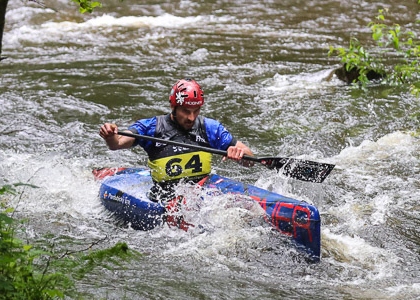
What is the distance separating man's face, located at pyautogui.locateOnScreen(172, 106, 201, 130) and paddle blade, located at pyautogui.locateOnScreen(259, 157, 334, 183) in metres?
0.76

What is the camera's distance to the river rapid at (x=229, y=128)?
520 centimetres

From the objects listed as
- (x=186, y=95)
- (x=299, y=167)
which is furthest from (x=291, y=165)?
(x=186, y=95)

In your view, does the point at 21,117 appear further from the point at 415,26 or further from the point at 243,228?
the point at 415,26

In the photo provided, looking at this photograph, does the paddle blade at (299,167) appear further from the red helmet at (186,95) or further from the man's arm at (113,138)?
the man's arm at (113,138)

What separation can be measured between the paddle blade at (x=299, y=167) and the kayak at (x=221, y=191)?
0.47 m

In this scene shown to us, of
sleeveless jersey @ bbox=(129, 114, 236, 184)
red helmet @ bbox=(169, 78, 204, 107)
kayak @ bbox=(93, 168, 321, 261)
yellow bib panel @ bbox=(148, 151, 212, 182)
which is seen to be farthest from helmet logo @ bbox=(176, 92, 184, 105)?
kayak @ bbox=(93, 168, 321, 261)

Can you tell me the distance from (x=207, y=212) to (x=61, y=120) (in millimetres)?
4870

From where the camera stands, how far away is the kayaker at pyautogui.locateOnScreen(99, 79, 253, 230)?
5.91 meters

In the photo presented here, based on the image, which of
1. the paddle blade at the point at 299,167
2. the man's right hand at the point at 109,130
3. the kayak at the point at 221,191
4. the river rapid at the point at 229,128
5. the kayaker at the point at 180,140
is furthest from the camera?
the paddle blade at the point at 299,167

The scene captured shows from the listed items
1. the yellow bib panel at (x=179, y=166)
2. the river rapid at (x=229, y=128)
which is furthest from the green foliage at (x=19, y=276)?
the yellow bib panel at (x=179, y=166)

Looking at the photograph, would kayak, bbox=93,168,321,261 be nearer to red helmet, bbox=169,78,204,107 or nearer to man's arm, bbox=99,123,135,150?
man's arm, bbox=99,123,135,150

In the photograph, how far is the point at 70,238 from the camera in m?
5.92

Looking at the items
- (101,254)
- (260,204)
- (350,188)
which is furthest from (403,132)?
(101,254)

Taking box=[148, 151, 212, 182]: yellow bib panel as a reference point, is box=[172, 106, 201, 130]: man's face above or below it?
above
